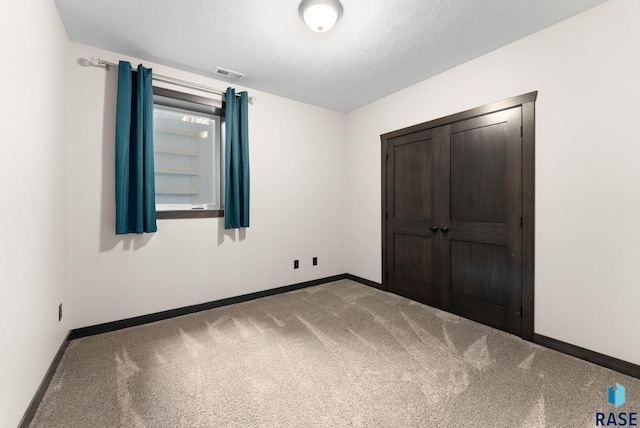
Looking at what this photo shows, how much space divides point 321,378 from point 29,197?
80.2 inches

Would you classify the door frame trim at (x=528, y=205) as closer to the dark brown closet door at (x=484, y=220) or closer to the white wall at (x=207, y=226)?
the dark brown closet door at (x=484, y=220)

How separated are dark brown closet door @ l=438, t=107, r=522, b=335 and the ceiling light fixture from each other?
1.69 m

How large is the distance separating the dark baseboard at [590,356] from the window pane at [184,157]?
3.46 meters

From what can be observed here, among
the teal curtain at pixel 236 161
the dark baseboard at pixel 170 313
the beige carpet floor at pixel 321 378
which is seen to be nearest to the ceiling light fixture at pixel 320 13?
the teal curtain at pixel 236 161

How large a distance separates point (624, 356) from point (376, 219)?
8.31ft

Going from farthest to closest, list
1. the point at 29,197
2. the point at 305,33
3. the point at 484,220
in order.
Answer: the point at 484,220 → the point at 305,33 → the point at 29,197

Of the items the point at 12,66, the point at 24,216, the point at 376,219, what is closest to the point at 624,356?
the point at 376,219

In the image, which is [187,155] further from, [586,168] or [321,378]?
[586,168]

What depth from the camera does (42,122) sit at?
1754 mm

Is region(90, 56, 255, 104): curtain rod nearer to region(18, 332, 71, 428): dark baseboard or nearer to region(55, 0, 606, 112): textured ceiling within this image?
region(55, 0, 606, 112): textured ceiling

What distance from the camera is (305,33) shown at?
7.64ft

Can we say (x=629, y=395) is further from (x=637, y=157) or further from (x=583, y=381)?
(x=637, y=157)

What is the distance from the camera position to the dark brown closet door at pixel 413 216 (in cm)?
319

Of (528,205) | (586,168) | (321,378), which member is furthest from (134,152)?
(586,168)
